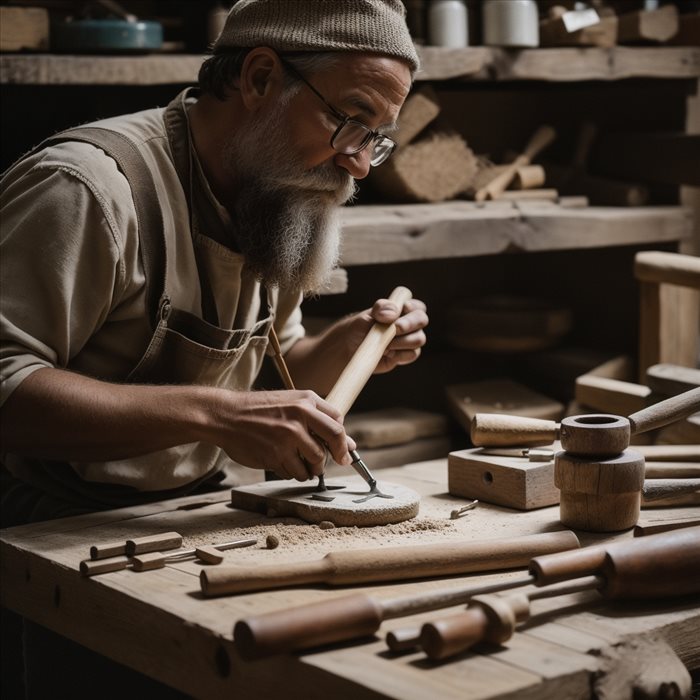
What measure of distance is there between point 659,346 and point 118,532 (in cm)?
249

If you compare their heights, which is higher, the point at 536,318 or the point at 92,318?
the point at 92,318

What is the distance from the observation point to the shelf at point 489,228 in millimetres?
4145

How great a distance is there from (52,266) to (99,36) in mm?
1366

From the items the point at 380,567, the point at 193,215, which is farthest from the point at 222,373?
the point at 380,567

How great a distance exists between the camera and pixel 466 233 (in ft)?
14.3

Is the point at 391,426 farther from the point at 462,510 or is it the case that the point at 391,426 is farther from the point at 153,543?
the point at 153,543

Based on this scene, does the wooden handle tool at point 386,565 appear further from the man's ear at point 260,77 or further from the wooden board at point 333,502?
the man's ear at point 260,77

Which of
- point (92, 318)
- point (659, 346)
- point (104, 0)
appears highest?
point (104, 0)

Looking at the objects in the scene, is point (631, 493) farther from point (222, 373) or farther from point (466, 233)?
point (466, 233)

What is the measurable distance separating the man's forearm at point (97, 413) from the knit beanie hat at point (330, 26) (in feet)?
2.96

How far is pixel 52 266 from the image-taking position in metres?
2.50

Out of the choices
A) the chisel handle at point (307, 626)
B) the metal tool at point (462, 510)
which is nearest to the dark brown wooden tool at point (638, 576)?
the chisel handle at point (307, 626)

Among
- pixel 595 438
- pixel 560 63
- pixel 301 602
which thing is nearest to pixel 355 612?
pixel 301 602

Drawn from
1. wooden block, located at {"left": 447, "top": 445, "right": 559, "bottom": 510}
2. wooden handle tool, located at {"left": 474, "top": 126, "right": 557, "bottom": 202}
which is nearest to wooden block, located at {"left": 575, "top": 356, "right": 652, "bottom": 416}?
wooden block, located at {"left": 447, "top": 445, "right": 559, "bottom": 510}
